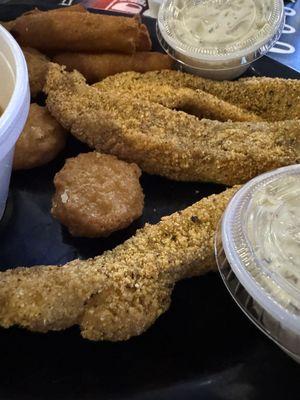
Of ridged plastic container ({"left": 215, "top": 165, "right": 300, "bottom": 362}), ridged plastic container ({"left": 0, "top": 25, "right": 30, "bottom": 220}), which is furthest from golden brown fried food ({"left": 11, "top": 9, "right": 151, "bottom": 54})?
ridged plastic container ({"left": 215, "top": 165, "right": 300, "bottom": 362})

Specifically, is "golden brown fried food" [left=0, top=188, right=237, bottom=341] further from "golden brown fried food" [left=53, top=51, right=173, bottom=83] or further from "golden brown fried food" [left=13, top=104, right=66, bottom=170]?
"golden brown fried food" [left=53, top=51, right=173, bottom=83]

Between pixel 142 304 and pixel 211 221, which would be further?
pixel 211 221

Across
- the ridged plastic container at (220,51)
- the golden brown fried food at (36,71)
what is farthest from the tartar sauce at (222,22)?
the golden brown fried food at (36,71)

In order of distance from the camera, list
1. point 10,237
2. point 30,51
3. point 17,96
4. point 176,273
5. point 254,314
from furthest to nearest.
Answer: point 30,51 < point 10,237 < point 176,273 < point 17,96 < point 254,314

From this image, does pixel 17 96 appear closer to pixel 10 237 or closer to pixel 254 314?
pixel 10 237

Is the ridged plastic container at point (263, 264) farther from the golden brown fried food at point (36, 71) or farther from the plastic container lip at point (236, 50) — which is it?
the golden brown fried food at point (36, 71)

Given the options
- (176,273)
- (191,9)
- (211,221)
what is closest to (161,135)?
(211,221)
